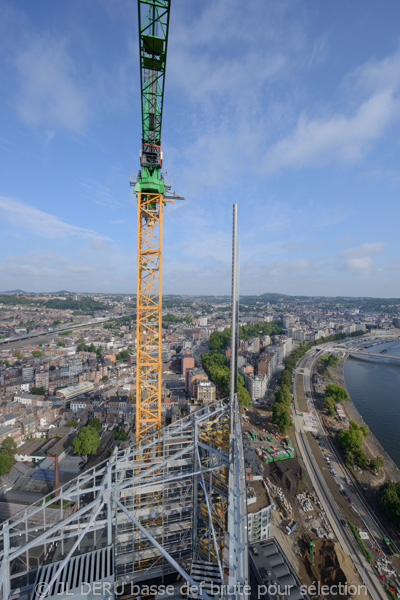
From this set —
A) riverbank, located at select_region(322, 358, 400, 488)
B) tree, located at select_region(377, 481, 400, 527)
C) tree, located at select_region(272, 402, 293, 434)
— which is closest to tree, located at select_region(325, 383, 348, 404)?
riverbank, located at select_region(322, 358, 400, 488)

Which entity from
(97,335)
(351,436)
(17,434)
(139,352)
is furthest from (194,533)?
(97,335)

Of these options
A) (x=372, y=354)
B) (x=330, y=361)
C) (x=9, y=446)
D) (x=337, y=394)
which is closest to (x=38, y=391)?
(x=9, y=446)

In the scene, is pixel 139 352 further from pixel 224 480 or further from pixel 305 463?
pixel 305 463

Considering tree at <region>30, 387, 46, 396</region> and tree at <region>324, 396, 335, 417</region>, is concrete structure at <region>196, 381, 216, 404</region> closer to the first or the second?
tree at <region>324, 396, 335, 417</region>

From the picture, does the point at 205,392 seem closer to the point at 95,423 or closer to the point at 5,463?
the point at 95,423

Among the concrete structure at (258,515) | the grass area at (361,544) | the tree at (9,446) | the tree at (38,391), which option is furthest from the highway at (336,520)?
the tree at (38,391)
